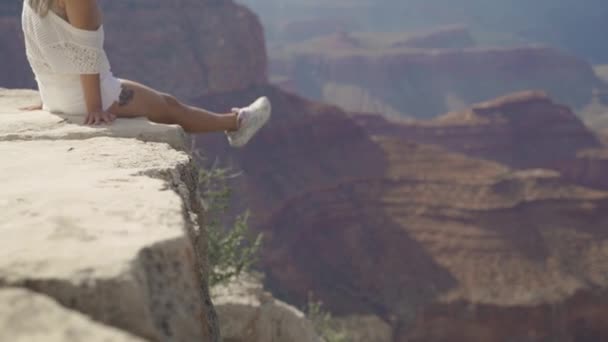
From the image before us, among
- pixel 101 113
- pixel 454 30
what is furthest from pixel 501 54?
pixel 101 113

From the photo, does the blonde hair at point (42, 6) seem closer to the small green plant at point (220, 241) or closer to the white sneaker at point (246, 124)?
the white sneaker at point (246, 124)

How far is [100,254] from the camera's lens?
3.82 feet

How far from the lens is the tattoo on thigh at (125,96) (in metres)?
2.98

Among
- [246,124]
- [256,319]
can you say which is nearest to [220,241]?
[256,319]

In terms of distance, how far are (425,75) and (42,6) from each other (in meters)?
69.8

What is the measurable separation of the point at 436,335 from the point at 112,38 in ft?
60.5

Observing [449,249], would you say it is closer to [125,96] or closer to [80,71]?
[125,96]

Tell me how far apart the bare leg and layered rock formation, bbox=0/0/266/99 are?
935 inches

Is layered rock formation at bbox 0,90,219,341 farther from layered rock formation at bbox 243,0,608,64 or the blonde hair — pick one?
layered rock formation at bbox 243,0,608,64

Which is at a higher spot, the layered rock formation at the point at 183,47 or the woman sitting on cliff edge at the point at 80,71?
the woman sitting on cliff edge at the point at 80,71

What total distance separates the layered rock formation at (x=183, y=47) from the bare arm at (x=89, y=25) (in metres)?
24.1

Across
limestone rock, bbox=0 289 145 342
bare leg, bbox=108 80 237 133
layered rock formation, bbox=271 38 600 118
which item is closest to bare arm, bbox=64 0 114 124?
bare leg, bbox=108 80 237 133

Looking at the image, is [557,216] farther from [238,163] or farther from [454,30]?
[454,30]

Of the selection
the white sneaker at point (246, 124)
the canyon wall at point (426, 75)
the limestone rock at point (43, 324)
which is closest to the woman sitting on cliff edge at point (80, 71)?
the white sneaker at point (246, 124)
